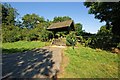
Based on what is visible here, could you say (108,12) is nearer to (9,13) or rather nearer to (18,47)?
(18,47)

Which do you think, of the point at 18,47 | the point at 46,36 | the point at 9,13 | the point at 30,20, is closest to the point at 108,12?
the point at 18,47

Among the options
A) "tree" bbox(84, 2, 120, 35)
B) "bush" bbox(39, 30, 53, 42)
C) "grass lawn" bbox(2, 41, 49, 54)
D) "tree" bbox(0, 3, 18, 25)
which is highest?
"tree" bbox(0, 3, 18, 25)

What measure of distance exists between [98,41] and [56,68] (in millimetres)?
12420

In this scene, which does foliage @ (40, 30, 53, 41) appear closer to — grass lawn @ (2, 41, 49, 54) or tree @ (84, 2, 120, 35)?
grass lawn @ (2, 41, 49, 54)

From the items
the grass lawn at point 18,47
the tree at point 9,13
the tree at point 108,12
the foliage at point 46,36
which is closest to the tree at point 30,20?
the tree at point 9,13

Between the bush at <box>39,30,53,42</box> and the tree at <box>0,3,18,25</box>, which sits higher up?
the tree at <box>0,3,18,25</box>

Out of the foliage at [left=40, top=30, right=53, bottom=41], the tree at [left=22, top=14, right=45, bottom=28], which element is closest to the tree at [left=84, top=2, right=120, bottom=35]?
the foliage at [left=40, top=30, right=53, bottom=41]

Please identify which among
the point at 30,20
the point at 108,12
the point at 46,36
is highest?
the point at 30,20

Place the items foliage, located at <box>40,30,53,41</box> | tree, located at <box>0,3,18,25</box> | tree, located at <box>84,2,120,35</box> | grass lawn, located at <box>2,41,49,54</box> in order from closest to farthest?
grass lawn, located at <box>2,41,49,54</box> < tree, located at <box>84,2,120,35</box> < foliage, located at <box>40,30,53,41</box> < tree, located at <box>0,3,18,25</box>

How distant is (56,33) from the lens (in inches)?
1287

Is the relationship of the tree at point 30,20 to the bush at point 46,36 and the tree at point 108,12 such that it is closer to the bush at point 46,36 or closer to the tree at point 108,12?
the bush at point 46,36

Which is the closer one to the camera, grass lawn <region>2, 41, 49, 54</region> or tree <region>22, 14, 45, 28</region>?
grass lawn <region>2, 41, 49, 54</region>

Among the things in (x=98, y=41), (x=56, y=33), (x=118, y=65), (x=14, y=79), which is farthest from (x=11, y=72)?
(x=56, y=33)

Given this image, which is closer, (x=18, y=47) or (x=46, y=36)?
(x=18, y=47)
